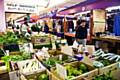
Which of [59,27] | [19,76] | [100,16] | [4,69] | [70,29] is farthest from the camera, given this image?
[59,27]

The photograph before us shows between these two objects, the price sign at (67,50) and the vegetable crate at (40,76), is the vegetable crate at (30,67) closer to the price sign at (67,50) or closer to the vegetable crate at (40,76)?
the vegetable crate at (40,76)

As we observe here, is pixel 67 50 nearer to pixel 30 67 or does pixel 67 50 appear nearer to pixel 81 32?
pixel 30 67

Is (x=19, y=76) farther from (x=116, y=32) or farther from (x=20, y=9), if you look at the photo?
(x=116, y=32)

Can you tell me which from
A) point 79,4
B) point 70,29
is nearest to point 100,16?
point 79,4

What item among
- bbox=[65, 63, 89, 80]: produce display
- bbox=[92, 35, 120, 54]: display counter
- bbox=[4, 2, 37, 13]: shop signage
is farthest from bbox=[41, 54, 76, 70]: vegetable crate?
bbox=[4, 2, 37, 13]: shop signage

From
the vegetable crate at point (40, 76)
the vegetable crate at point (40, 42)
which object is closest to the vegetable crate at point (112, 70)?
the vegetable crate at point (40, 76)

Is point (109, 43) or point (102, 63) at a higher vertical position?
point (102, 63)

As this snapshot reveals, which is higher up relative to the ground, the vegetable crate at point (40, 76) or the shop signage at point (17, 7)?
the shop signage at point (17, 7)

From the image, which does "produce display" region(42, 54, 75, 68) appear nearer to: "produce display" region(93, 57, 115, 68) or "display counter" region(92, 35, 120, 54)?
"produce display" region(93, 57, 115, 68)

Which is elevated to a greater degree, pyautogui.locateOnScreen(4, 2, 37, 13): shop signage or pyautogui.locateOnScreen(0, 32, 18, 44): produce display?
pyautogui.locateOnScreen(4, 2, 37, 13): shop signage

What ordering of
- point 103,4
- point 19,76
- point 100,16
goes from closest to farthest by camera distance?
point 19,76, point 103,4, point 100,16

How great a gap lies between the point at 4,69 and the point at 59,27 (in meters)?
8.95

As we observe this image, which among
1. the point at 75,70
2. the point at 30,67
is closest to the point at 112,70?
Result: the point at 75,70

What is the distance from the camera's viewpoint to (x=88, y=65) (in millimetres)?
2250
